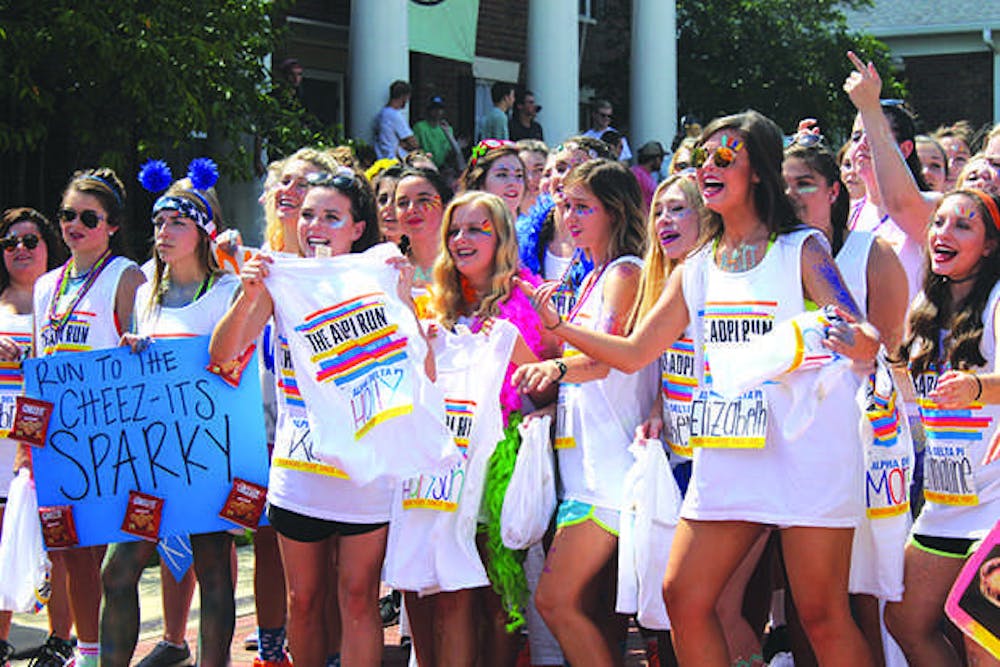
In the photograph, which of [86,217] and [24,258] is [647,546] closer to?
[86,217]

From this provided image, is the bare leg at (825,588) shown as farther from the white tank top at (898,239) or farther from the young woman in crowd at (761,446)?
the white tank top at (898,239)

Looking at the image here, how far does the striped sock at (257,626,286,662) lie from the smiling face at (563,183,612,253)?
85.8 inches

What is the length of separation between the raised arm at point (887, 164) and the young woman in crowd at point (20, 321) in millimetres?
3771

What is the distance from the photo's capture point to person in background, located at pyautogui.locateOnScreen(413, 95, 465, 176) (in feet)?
47.5

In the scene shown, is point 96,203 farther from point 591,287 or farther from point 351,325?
point 591,287

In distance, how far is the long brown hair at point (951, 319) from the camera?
15.9 feet

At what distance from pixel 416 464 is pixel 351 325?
55cm

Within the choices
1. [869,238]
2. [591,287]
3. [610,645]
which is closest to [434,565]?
[610,645]

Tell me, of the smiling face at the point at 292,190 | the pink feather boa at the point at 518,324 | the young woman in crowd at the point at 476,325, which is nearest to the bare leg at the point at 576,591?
the young woman in crowd at the point at 476,325

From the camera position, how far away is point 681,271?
5027 mm

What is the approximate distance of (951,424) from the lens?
484 cm

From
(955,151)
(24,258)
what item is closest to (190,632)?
(24,258)

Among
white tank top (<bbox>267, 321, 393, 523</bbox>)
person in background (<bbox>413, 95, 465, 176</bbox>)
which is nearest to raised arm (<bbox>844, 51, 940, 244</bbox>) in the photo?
white tank top (<bbox>267, 321, 393, 523</bbox>)

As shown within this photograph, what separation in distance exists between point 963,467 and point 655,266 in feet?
4.40
